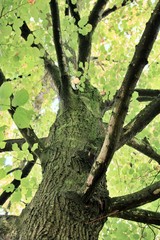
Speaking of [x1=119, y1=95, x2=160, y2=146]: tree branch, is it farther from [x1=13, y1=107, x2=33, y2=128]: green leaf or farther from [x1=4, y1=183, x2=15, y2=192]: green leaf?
[x1=13, y1=107, x2=33, y2=128]: green leaf

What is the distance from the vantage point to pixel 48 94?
7.03m

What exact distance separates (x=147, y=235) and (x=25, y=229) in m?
1.17

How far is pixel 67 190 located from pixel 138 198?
1.67ft

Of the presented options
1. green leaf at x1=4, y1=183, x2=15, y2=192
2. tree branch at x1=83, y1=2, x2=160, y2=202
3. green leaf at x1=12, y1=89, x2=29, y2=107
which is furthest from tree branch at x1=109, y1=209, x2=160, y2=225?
green leaf at x1=12, y1=89, x2=29, y2=107

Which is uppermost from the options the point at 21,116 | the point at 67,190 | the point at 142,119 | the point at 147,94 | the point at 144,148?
the point at 147,94

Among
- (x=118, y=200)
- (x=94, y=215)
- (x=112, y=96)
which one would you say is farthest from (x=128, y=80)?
(x=112, y=96)

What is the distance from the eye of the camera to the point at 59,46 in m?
2.73

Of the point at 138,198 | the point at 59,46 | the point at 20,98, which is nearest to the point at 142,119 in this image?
the point at 138,198

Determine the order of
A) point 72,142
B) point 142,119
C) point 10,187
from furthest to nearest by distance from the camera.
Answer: point 72,142 < point 10,187 < point 142,119

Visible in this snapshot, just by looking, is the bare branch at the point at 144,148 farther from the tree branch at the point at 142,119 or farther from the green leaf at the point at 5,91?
the green leaf at the point at 5,91

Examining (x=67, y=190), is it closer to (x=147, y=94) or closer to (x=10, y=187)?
(x=10, y=187)

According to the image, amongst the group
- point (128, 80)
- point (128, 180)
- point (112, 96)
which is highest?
point (112, 96)

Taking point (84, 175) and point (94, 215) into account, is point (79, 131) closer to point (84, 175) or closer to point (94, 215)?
point (84, 175)

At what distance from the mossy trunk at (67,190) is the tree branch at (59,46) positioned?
302mm
